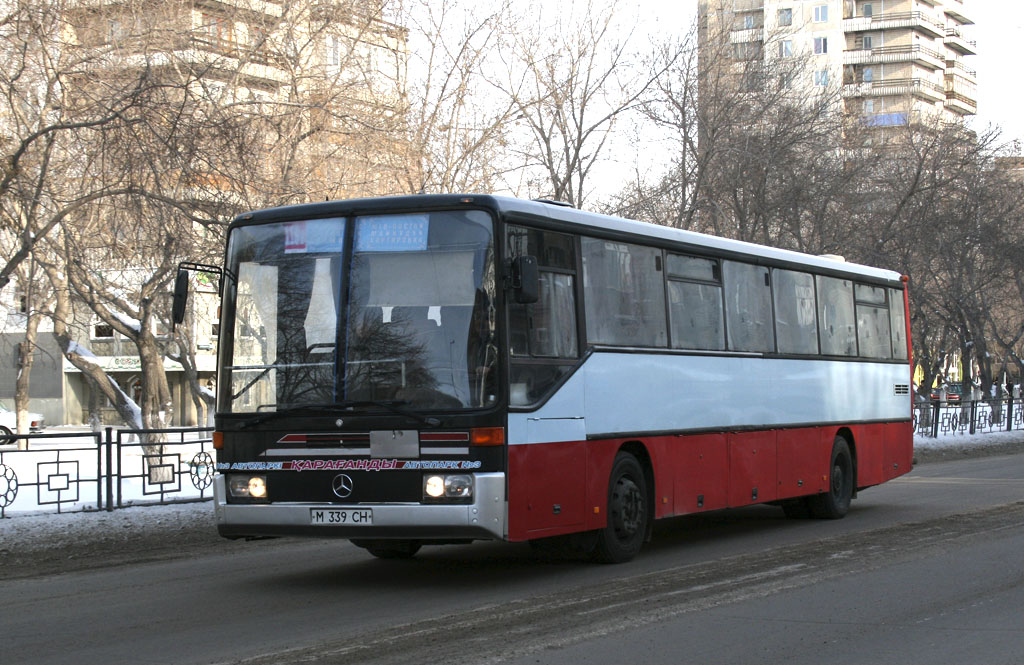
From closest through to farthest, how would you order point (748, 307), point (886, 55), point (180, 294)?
point (180, 294) → point (748, 307) → point (886, 55)

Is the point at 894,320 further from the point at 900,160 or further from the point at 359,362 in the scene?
the point at 900,160

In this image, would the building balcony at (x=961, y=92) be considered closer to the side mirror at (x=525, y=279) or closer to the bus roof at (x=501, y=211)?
the bus roof at (x=501, y=211)

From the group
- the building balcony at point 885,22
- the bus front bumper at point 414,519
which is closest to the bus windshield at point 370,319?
the bus front bumper at point 414,519

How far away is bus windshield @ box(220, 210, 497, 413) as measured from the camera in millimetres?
9344

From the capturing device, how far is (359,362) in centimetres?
949

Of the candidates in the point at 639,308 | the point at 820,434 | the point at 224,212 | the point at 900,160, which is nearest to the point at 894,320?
the point at 820,434

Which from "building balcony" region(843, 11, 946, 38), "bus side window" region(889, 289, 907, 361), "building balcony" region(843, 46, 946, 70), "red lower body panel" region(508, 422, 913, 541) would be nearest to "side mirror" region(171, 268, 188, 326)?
"red lower body panel" region(508, 422, 913, 541)

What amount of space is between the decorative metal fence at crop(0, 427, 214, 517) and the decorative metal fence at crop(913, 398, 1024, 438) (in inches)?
899

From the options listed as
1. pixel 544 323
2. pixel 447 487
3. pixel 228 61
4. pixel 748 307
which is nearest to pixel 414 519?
pixel 447 487

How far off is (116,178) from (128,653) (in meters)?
10.2

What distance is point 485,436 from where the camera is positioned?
925 cm

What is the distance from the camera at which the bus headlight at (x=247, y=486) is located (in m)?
9.74

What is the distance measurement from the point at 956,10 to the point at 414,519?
115160mm

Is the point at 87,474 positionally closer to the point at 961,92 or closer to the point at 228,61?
the point at 228,61
